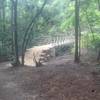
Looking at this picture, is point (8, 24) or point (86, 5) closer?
point (86, 5)

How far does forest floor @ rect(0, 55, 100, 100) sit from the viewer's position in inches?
308

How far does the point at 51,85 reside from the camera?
29.9 feet

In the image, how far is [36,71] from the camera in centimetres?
1202

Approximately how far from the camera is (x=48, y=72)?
452 inches

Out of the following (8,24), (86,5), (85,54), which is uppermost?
(86,5)

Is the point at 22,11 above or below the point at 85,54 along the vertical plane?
above

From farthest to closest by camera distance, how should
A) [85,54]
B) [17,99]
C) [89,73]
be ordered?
[85,54], [89,73], [17,99]

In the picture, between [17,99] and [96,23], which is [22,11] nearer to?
[96,23]

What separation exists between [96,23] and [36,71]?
5.64m

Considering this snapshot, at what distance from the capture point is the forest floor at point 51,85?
7.82 m

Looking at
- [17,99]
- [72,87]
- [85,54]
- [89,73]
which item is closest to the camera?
[17,99]

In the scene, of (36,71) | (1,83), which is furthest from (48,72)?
(1,83)

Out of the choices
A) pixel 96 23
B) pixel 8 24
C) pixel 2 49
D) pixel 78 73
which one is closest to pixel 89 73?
pixel 78 73

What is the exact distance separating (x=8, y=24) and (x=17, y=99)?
13.7 metres
